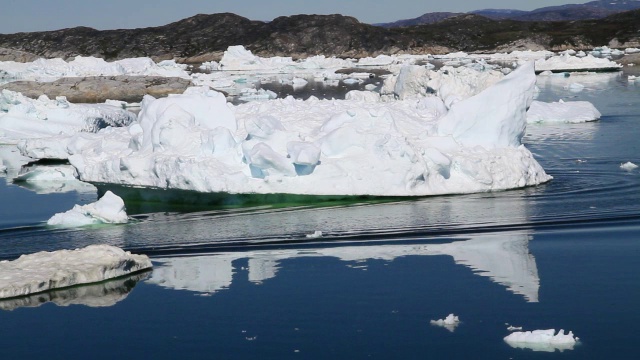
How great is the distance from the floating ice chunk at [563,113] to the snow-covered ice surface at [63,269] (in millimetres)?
13056

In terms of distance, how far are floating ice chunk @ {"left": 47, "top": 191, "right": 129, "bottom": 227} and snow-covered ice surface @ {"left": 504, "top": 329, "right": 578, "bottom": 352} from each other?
18.6 feet

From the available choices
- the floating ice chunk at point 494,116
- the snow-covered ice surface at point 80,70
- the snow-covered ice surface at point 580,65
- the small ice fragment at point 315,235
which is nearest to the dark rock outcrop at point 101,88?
the snow-covered ice surface at point 80,70

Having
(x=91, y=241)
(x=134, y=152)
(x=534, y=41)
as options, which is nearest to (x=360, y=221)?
(x=91, y=241)

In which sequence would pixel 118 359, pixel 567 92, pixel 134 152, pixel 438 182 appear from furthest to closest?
pixel 567 92
pixel 134 152
pixel 438 182
pixel 118 359

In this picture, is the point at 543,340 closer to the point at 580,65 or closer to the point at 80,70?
the point at 580,65

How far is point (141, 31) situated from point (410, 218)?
214ft

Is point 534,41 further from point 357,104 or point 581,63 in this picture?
point 357,104

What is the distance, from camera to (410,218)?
10.2 m

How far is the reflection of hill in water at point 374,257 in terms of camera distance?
805 centimetres

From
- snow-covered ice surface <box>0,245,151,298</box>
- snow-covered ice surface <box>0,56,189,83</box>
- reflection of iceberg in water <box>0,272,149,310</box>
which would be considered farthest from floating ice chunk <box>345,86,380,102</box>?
snow-covered ice surface <box>0,56,189,83</box>

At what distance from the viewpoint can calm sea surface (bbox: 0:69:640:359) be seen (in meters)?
6.48

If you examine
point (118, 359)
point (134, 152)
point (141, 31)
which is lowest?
point (118, 359)

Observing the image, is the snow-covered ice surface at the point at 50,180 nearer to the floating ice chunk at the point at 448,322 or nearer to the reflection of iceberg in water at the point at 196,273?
the reflection of iceberg in water at the point at 196,273

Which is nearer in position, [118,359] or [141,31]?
[118,359]
